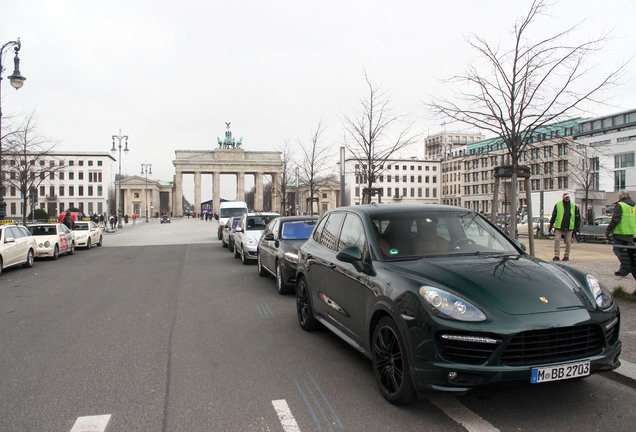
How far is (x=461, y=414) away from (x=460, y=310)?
2.81ft

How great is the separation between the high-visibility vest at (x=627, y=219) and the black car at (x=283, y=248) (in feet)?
21.5

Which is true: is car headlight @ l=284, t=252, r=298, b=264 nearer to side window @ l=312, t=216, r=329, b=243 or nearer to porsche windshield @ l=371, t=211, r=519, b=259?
side window @ l=312, t=216, r=329, b=243

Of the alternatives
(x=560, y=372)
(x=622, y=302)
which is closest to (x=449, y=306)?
(x=560, y=372)

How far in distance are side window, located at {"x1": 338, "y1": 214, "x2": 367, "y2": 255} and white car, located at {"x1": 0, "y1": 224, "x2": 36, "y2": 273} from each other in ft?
39.4

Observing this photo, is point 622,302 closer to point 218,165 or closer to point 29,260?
point 29,260

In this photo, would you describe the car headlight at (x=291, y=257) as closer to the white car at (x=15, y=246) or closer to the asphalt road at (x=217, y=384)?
the asphalt road at (x=217, y=384)

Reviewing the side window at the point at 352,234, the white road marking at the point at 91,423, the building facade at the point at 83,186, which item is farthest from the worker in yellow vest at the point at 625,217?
the building facade at the point at 83,186

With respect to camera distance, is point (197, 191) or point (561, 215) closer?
point (561, 215)

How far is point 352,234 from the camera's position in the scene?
520cm

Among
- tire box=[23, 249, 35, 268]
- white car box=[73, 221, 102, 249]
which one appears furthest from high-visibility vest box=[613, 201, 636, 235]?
white car box=[73, 221, 102, 249]

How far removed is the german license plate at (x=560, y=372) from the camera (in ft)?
10.9

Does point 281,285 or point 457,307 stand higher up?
point 457,307

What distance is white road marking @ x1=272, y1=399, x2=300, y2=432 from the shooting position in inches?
135

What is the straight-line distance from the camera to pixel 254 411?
3754 mm
